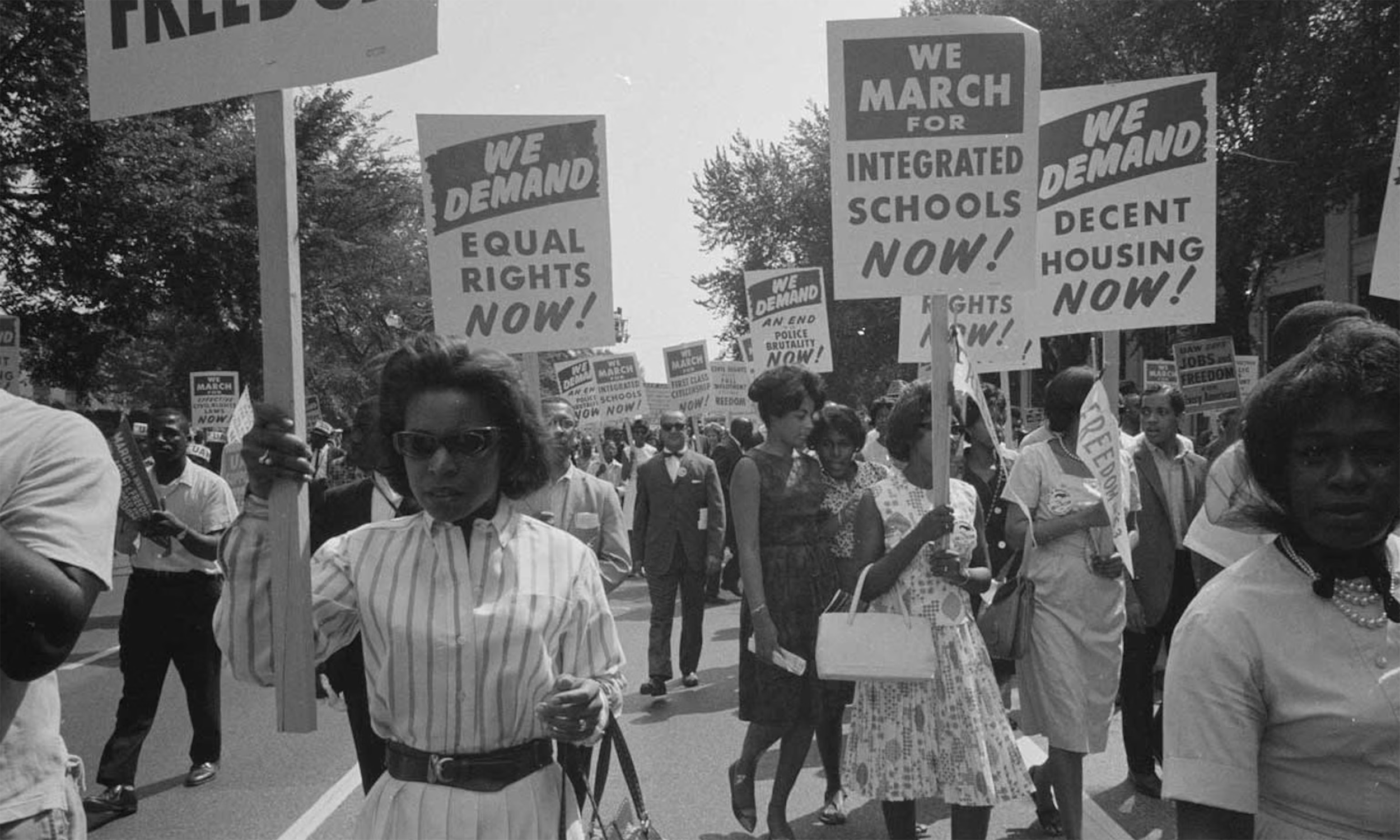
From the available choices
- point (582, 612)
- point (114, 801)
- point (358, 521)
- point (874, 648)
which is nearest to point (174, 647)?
point (114, 801)

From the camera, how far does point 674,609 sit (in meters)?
9.74

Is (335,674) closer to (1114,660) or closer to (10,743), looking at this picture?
(10,743)

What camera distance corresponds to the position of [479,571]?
271 centimetres

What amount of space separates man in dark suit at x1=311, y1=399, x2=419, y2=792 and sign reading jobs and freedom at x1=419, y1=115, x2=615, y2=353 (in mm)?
1375

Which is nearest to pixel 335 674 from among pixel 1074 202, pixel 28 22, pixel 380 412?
pixel 380 412

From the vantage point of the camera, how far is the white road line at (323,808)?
19.8 feet

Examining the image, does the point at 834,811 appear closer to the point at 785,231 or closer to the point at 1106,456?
the point at 1106,456

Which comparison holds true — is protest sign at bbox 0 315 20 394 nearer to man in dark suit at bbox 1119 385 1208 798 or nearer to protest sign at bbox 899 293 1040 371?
protest sign at bbox 899 293 1040 371

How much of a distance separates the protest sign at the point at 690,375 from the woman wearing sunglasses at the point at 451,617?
701 inches

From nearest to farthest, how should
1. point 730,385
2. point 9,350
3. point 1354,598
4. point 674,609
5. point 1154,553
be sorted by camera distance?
point 1354,598
point 1154,553
point 674,609
point 9,350
point 730,385

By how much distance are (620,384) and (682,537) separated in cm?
954

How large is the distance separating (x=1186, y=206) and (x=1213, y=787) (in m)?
5.58

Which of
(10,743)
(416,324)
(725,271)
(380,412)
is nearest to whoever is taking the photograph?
(10,743)

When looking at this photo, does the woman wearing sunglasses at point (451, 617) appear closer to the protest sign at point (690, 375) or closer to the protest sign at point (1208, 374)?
the protest sign at point (1208, 374)
